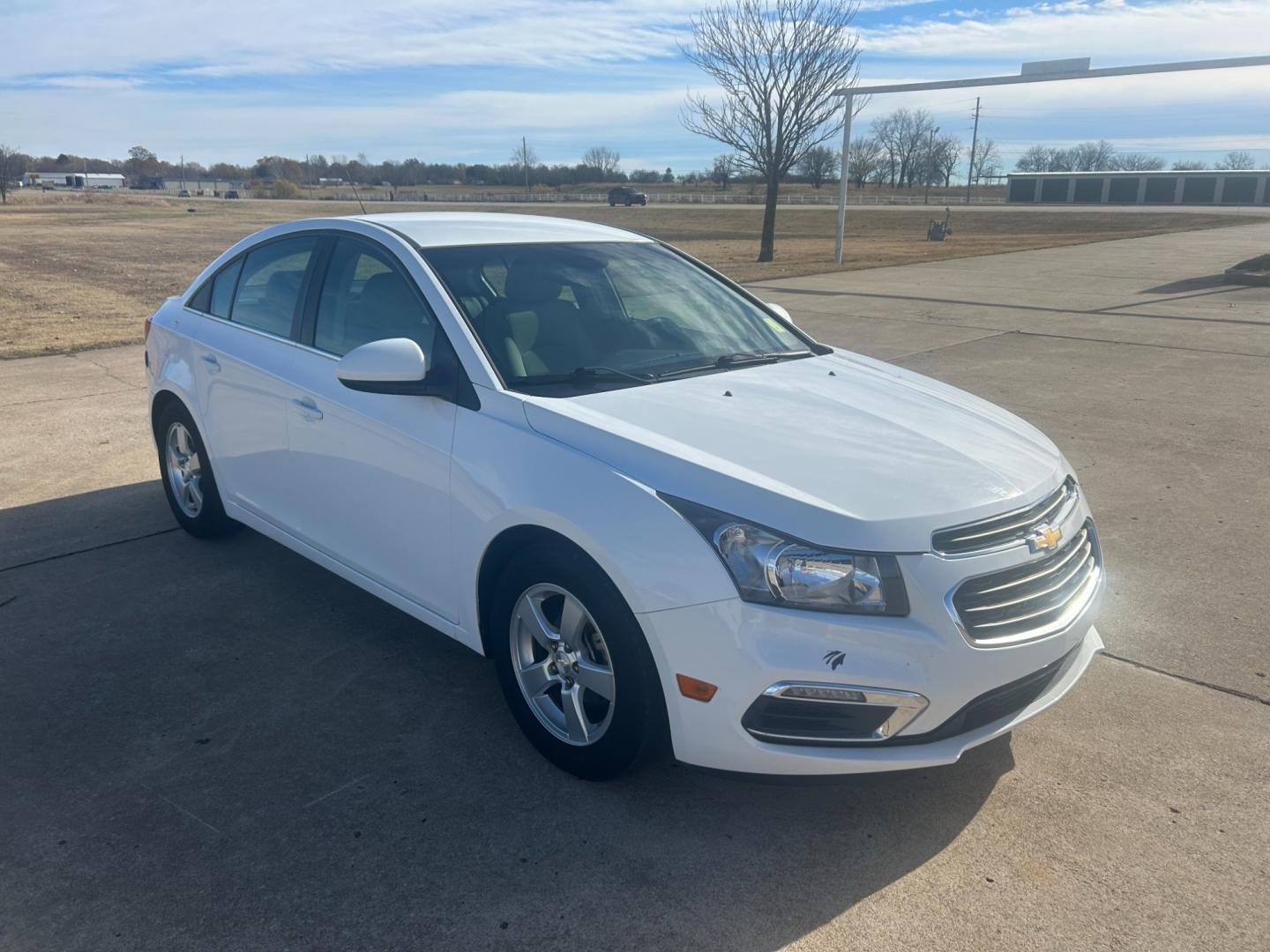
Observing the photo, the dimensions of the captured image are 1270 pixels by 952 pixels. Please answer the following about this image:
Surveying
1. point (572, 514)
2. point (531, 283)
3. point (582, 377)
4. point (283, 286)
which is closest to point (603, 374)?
point (582, 377)

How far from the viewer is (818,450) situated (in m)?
3.08

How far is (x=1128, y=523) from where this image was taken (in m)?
5.40

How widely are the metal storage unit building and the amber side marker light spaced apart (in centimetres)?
9886

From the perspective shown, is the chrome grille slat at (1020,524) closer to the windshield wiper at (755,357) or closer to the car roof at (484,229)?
the windshield wiper at (755,357)

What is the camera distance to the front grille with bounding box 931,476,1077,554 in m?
2.73

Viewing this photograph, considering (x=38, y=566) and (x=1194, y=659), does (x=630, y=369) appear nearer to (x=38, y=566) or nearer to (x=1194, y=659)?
(x=1194, y=659)

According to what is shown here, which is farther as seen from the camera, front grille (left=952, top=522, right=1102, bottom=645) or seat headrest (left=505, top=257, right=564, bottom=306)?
seat headrest (left=505, top=257, right=564, bottom=306)

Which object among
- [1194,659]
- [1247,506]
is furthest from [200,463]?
[1247,506]

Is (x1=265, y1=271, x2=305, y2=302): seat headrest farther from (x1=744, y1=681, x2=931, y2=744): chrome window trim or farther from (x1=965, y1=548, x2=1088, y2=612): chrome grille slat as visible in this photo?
(x1=965, y1=548, x2=1088, y2=612): chrome grille slat

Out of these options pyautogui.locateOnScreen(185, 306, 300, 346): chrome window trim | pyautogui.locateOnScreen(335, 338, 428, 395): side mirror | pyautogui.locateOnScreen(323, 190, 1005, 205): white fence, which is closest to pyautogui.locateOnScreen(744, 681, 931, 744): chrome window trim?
pyautogui.locateOnScreen(335, 338, 428, 395): side mirror

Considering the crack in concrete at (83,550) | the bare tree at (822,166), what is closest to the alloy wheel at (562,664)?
the crack in concrete at (83,550)

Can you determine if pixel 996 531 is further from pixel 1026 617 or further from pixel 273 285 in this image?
pixel 273 285

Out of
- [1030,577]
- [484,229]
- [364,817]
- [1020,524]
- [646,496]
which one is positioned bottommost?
[364,817]

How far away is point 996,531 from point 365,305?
255 centimetres
